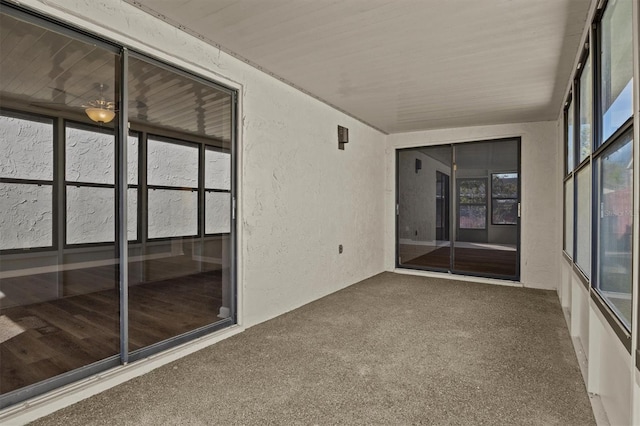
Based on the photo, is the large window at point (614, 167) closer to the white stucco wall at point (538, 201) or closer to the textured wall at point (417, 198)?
the white stucco wall at point (538, 201)

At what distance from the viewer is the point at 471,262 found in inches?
259

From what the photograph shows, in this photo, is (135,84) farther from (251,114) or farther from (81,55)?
(251,114)

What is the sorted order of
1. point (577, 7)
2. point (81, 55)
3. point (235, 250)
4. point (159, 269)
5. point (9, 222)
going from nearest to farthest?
1. point (577, 7)
2. point (81, 55)
3. point (235, 250)
4. point (9, 222)
5. point (159, 269)

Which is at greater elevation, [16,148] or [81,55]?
[81,55]

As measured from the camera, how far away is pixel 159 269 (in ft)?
18.4

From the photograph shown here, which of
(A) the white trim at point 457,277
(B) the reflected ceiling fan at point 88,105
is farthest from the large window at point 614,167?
(B) the reflected ceiling fan at point 88,105

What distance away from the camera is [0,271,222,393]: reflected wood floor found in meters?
2.48

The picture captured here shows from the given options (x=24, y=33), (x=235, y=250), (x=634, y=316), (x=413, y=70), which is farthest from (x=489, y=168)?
(x=24, y=33)

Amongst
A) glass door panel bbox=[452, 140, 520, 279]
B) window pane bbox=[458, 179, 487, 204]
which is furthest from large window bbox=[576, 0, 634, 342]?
window pane bbox=[458, 179, 487, 204]

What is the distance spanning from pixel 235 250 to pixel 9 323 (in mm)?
2437

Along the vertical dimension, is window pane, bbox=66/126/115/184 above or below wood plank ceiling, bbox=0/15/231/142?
below

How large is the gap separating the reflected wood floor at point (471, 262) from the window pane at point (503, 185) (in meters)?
2.54

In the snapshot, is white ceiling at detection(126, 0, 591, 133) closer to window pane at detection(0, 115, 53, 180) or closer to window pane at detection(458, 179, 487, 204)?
window pane at detection(0, 115, 53, 180)

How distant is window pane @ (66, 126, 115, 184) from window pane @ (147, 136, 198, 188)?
64 centimetres
